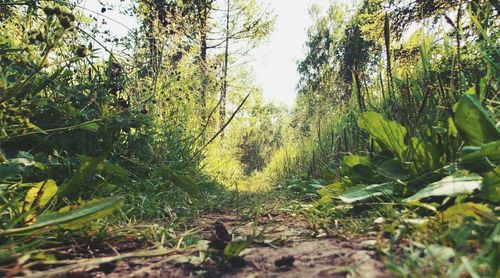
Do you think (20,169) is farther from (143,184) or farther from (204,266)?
(143,184)

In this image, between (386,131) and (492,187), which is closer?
(492,187)

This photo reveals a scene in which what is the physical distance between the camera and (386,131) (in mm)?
1728

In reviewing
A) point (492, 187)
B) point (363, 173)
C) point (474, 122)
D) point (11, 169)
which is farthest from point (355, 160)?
point (11, 169)

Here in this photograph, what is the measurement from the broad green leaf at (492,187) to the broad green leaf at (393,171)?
0.43m

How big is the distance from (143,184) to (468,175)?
174 cm

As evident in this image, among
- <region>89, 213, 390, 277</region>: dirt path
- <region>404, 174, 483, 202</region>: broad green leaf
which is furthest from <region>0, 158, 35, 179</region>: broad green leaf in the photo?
<region>404, 174, 483, 202</region>: broad green leaf

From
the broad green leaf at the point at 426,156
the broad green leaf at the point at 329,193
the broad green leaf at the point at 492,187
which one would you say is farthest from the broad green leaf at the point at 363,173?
the broad green leaf at the point at 492,187

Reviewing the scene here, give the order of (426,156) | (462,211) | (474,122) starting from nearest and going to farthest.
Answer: (462,211) < (474,122) < (426,156)

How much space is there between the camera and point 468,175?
121 cm

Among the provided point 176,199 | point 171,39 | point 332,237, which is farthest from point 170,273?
point 171,39

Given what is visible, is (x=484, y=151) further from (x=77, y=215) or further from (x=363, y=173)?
(x=77, y=215)

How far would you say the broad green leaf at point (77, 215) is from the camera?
0.93 meters

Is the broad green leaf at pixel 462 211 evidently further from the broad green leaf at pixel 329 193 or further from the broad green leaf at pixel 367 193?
the broad green leaf at pixel 329 193

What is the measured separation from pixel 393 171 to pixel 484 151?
0.42m
